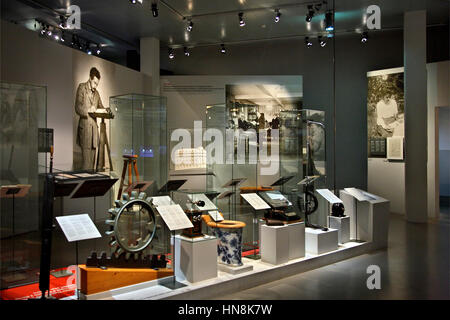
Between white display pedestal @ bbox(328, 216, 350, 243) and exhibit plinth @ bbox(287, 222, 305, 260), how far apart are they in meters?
1.01

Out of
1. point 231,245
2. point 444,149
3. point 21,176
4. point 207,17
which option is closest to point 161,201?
point 231,245

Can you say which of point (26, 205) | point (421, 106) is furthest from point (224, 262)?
point (421, 106)

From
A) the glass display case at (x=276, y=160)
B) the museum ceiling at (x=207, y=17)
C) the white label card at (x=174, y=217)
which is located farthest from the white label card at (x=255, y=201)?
the museum ceiling at (x=207, y=17)

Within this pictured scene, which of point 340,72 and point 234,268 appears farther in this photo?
point 340,72

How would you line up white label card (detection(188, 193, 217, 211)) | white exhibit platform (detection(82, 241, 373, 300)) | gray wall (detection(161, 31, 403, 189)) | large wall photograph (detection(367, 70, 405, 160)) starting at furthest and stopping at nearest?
gray wall (detection(161, 31, 403, 189)) < large wall photograph (detection(367, 70, 405, 160)) < white label card (detection(188, 193, 217, 211)) < white exhibit platform (detection(82, 241, 373, 300))

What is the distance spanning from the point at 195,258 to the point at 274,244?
1.13 meters

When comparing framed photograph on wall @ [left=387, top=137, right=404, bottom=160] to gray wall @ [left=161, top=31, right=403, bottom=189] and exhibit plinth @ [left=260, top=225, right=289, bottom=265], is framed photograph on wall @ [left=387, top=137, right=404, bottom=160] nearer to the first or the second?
gray wall @ [left=161, top=31, right=403, bottom=189]

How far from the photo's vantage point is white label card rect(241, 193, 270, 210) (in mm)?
5082

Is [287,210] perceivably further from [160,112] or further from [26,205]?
[26,205]

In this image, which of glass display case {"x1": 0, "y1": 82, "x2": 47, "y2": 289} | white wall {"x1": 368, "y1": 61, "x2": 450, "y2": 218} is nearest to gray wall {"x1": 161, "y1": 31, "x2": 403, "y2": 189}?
white wall {"x1": 368, "y1": 61, "x2": 450, "y2": 218}

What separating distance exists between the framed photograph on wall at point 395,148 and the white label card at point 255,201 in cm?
546

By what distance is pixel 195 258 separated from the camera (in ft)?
13.1

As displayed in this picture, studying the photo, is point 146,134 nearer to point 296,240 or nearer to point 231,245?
point 231,245
